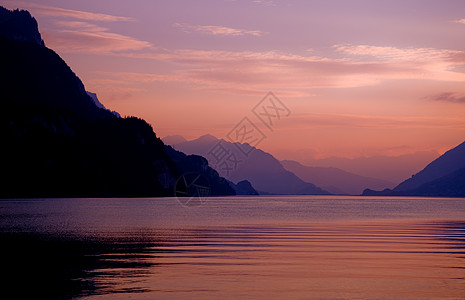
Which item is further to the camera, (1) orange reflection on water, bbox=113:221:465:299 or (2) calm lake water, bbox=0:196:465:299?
(1) orange reflection on water, bbox=113:221:465:299

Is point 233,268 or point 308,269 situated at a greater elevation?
point 233,268

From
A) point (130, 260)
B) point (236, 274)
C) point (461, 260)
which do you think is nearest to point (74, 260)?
point (130, 260)

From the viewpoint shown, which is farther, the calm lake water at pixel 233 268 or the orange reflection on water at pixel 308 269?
the orange reflection on water at pixel 308 269

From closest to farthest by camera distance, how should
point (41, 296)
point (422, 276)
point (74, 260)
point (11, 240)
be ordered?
point (41, 296), point (422, 276), point (74, 260), point (11, 240)

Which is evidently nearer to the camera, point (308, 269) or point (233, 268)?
point (308, 269)

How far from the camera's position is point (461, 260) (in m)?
→ 45.9

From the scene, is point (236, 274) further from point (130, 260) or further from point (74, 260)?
point (74, 260)

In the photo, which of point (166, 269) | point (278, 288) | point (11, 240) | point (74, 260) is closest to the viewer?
point (278, 288)

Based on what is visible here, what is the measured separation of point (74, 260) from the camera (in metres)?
44.5

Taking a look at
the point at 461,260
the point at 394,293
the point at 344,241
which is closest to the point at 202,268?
the point at 394,293

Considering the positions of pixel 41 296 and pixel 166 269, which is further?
pixel 166 269

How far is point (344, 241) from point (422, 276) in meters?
26.7

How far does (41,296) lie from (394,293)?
60.8 ft

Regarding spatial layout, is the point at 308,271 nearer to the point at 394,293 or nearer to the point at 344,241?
the point at 394,293
